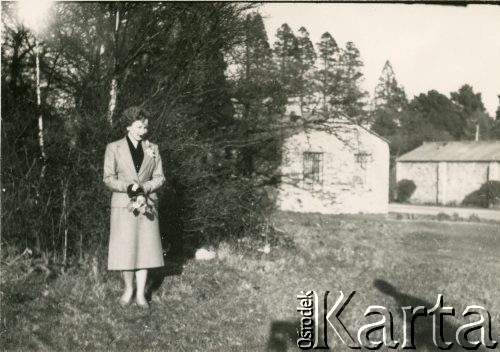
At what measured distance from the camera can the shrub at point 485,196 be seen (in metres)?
30.5

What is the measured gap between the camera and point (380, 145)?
27.9 metres

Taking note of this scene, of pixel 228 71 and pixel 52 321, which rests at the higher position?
pixel 228 71

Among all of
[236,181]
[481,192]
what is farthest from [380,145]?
[236,181]

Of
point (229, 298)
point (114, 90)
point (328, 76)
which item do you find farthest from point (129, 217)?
point (328, 76)

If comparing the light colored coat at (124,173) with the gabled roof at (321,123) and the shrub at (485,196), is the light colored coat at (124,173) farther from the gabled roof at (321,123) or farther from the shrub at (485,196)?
the shrub at (485,196)

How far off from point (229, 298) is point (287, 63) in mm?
6709

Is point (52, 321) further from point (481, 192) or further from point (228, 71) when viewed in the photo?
point (481, 192)

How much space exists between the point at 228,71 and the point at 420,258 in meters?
5.05

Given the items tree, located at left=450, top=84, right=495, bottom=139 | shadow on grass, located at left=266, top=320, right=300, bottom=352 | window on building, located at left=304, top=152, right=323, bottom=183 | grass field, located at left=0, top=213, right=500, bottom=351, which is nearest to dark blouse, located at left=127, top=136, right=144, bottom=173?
grass field, located at left=0, top=213, right=500, bottom=351

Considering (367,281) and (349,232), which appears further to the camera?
(349,232)

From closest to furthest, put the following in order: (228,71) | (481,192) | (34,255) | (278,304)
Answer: (278,304)
(34,255)
(228,71)
(481,192)

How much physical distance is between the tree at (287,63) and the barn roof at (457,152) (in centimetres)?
2619

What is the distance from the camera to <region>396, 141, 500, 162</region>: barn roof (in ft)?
111

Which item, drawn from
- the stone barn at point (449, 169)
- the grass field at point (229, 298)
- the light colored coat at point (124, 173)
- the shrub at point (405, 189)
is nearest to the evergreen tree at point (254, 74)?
the grass field at point (229, 298)
